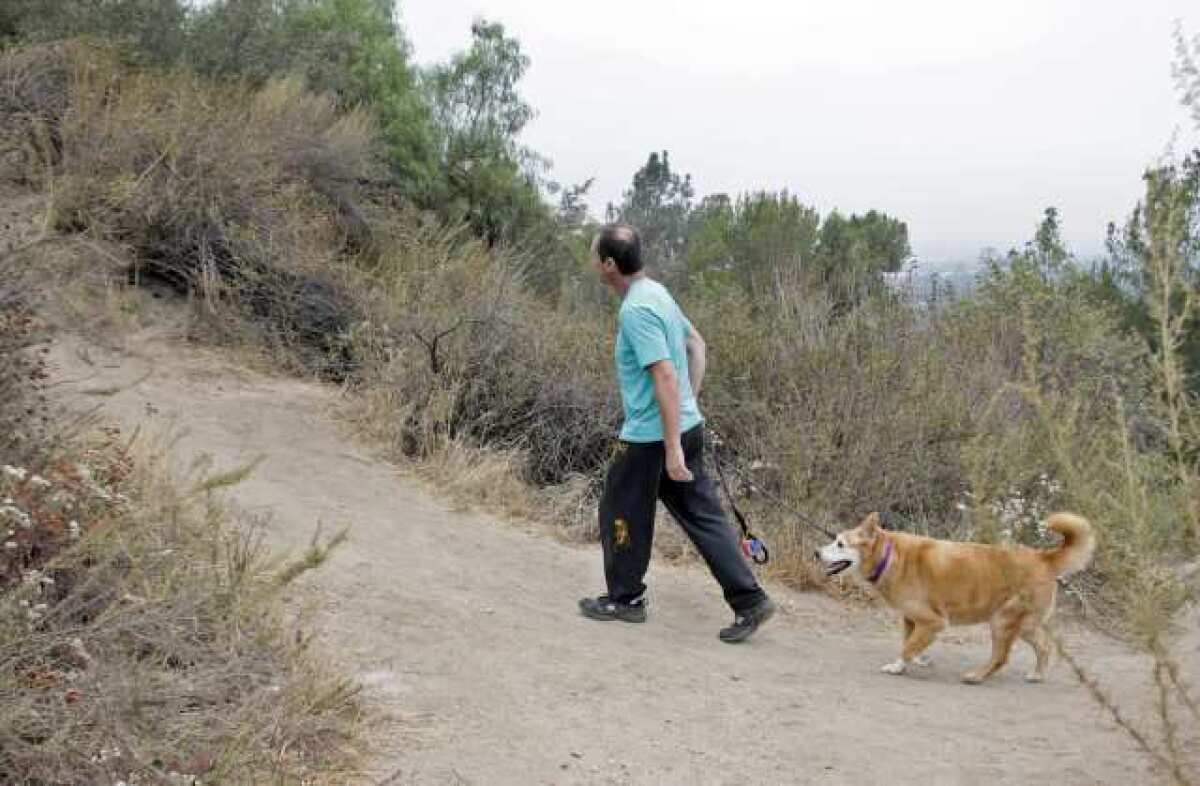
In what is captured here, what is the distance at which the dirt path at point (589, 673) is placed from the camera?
4199mm

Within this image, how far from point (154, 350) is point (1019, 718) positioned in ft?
22.4

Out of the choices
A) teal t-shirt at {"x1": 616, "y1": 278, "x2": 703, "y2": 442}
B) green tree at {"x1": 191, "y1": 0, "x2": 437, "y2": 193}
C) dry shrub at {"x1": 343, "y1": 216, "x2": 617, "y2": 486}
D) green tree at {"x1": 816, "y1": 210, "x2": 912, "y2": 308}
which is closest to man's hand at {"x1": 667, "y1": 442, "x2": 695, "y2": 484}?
teal t-shirt at {"x1": 616, "y1": 278, "x2": 703, "y2": 442}

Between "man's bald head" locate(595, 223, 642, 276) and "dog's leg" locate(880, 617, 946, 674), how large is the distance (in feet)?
7.34

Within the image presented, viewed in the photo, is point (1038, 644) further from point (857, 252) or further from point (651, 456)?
point (857, 252)

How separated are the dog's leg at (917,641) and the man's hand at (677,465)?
1.38 m

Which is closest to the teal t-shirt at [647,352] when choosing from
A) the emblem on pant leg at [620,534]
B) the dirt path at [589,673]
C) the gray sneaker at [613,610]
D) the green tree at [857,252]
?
the emblem on pant leg at [620,534]

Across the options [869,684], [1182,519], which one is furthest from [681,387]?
[1182,519]

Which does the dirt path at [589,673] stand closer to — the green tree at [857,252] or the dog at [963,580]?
the dog at [963,580]

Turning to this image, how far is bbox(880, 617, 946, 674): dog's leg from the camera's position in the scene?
569 cm

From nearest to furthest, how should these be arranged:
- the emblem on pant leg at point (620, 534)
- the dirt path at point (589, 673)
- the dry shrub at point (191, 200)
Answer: the dirt path at point (589, 673)
the emblem on pant leg at point (620, 534)
the dry shrub at point (191, 200)

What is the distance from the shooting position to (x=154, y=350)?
9.02m

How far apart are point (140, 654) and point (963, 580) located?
3.78 m

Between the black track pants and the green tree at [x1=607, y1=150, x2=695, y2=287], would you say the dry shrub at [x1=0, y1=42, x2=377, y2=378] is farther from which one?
the green tree at [x1=607, y1=150, x2=695, y2=287]

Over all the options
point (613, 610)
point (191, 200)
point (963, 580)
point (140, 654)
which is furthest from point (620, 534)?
point (191, 200)
